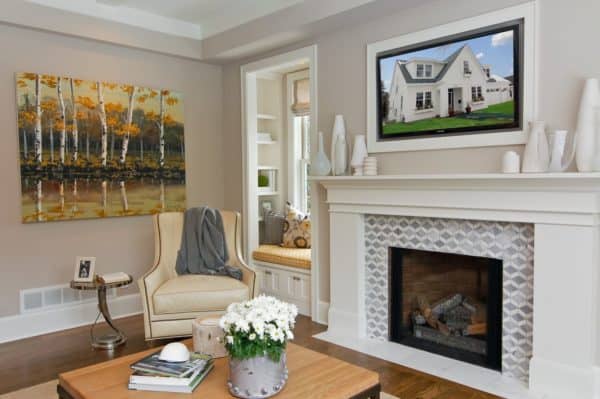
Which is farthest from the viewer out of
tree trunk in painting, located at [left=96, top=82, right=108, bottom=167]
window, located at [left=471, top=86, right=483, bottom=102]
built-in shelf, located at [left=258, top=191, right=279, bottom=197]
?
built-in shelf, located at [left=258, top=191, right=279, bottom=197]

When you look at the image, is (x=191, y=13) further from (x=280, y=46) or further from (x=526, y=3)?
(x=526, y=3)

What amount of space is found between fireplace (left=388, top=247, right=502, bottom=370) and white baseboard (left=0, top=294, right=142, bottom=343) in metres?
2.34

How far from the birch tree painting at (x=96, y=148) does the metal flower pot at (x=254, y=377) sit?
106 inches

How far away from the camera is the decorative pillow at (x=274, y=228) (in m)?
4.80

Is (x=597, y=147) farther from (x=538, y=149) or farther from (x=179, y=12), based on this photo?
(x=179, y=12)

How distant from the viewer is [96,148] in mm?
3984

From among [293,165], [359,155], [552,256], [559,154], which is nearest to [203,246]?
[359,155]

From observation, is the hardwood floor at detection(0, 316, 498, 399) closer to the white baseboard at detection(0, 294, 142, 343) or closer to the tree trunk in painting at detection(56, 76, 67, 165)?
the white baseboard at detection(0, 294, 142, 343)

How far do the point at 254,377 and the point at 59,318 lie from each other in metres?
2.74

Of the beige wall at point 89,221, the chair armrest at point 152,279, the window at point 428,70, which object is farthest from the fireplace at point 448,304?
the beige wall at point 89,221

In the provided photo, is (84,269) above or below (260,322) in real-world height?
below

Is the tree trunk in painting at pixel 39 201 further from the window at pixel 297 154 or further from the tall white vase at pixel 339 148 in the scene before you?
the window at pixel 297 154

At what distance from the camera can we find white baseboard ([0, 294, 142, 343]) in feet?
11.8

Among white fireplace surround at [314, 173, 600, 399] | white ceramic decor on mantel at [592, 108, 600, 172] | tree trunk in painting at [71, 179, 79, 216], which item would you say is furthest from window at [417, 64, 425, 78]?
tree trunk in painting at [71, 179, 79, 216]
